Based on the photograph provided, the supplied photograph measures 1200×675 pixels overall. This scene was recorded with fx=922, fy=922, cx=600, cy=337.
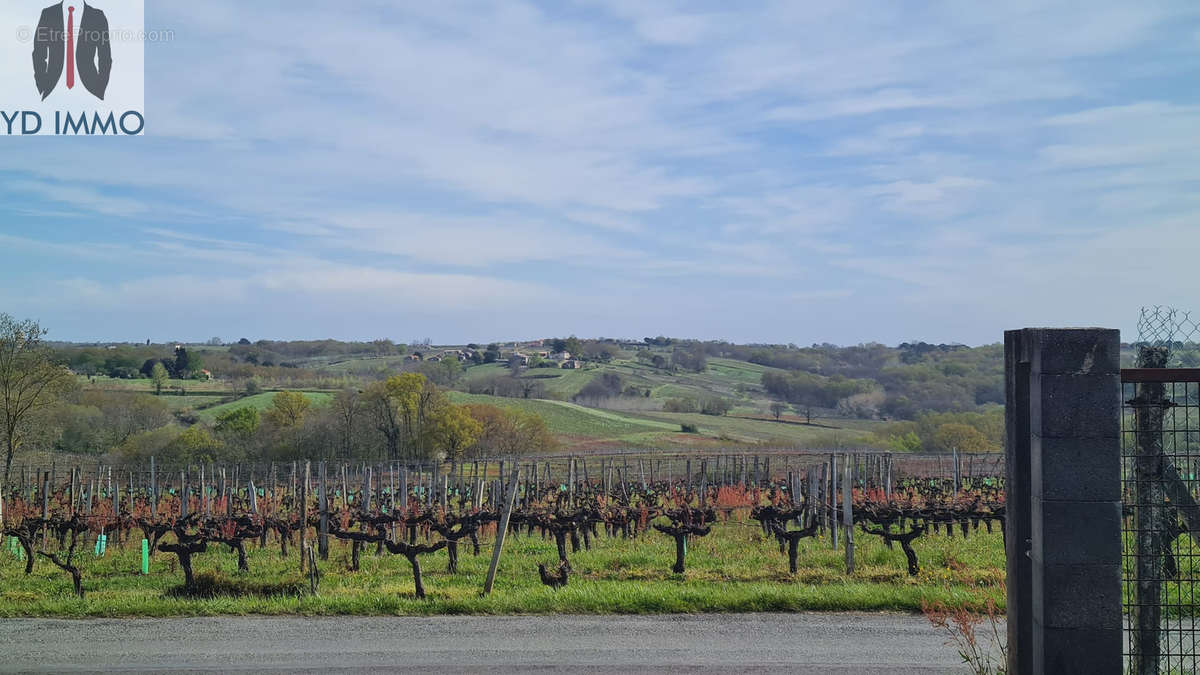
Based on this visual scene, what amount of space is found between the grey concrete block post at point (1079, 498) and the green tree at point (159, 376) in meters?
80.1

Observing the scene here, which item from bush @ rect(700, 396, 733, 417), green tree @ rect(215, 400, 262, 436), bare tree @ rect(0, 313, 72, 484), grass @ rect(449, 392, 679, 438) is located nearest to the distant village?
bush @ rect(700, 396, 733, 417)

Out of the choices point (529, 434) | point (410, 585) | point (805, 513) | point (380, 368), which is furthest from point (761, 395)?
point (410, 585)

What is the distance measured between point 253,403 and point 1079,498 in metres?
73.6

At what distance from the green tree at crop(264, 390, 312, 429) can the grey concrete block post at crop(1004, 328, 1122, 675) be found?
193 feet

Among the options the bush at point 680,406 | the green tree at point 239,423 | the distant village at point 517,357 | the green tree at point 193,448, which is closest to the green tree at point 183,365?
the distant village at point 517,357

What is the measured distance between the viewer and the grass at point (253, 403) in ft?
225

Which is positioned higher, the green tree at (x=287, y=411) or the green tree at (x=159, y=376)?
the green tree at (x=159, y=376)

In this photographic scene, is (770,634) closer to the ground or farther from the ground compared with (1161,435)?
closer to the ground

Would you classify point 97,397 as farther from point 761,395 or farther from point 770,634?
point 761,395

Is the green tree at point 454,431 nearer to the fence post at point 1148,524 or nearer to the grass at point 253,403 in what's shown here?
the grass at point 253,403

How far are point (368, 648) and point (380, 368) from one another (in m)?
101

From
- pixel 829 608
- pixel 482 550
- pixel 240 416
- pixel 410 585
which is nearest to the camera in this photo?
pixel 829 608

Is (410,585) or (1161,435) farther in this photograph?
(410,585)

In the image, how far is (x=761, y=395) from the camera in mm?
108125
